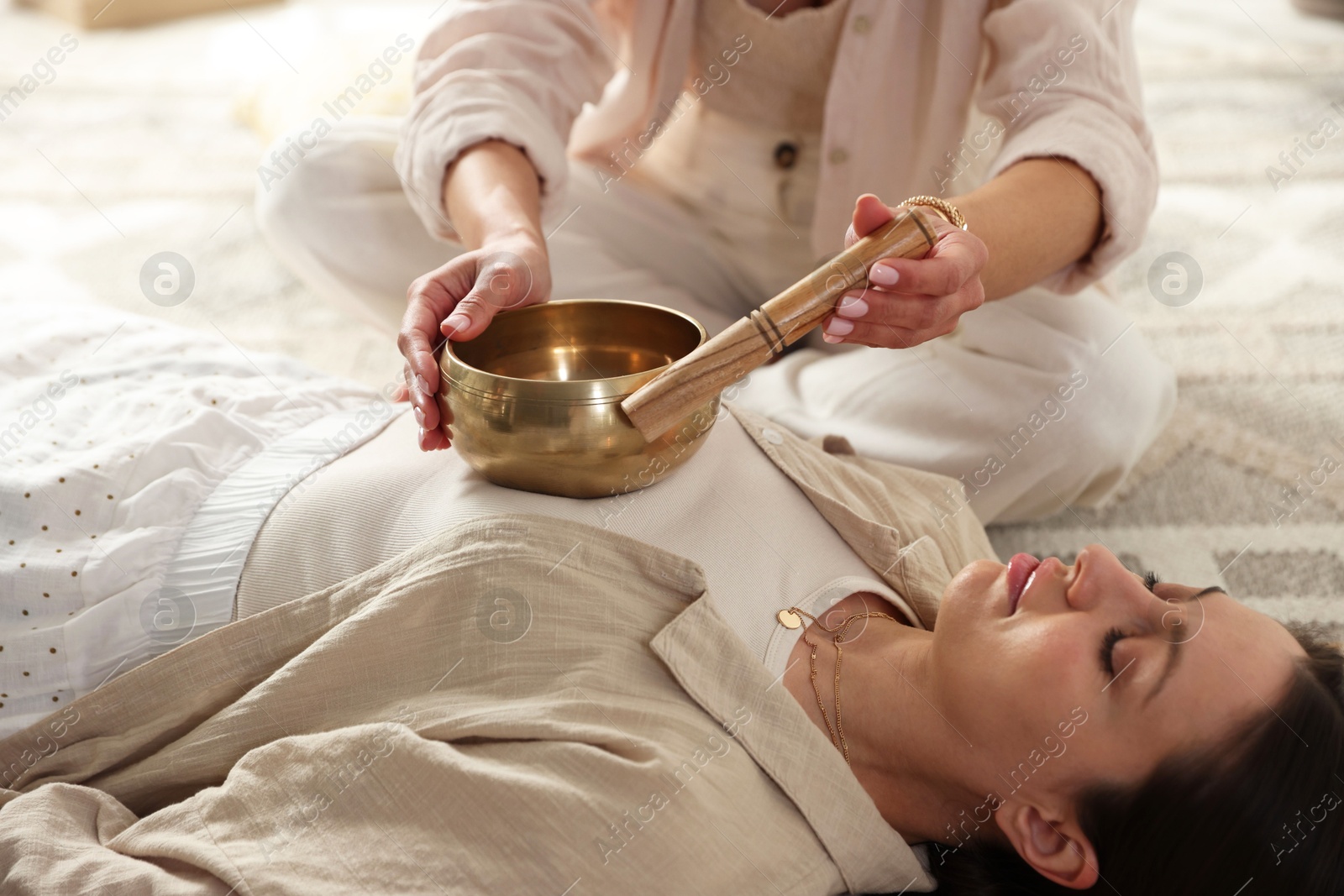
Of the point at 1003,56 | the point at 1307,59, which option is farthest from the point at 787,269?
the point at 1307,59

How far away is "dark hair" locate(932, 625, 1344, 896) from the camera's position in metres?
0.95

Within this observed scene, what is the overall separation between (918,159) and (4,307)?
1265 mm

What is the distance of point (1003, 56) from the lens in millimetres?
1485

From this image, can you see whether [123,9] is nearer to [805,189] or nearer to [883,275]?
[805,189]

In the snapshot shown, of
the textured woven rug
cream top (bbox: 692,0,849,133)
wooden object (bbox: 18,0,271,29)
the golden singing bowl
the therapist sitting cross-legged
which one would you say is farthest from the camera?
wooden object (bbox: 18,0,271,29)

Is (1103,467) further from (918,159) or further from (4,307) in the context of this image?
(4,307)

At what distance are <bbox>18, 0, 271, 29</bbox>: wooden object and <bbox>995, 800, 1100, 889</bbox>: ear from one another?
438 cm

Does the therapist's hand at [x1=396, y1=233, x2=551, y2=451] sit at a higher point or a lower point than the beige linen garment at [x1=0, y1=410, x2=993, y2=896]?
higher

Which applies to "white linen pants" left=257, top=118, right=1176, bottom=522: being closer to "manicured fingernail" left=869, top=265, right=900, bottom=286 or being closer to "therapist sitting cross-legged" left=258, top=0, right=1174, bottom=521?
"therapist sitting cross-legged" left=258, top=0, right=1174, bottom=521

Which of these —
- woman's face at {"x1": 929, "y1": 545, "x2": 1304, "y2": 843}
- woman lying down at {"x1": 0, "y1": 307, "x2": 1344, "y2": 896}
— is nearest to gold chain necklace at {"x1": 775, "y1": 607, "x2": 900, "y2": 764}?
woman lying down at {"x1": 0, "y1": 307, "x2": 1344, "y2": 896}

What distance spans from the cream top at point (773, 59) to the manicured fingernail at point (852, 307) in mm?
733

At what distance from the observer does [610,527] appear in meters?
1.07

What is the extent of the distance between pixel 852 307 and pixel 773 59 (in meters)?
0.77

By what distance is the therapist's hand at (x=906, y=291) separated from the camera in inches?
41.5
